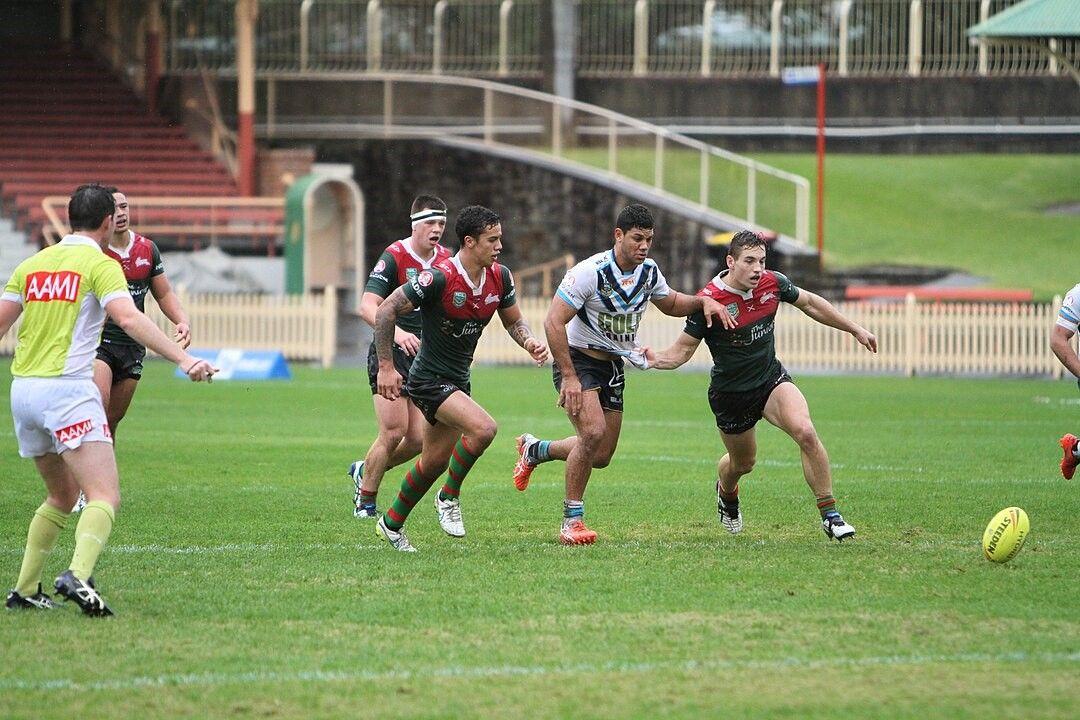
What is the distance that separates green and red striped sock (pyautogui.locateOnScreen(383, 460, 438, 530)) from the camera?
953 cm

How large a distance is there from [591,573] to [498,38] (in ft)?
110

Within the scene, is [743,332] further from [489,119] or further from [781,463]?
[489,119]

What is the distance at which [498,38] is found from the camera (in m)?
40.9

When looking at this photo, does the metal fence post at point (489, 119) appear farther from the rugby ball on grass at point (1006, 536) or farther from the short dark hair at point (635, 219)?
the rugby ball on grass at point (1006, 536)

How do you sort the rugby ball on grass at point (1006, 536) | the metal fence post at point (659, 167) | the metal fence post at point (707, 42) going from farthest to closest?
the metal fence post at point (707, 42)
the metal fence post at point (659, 167)
the rugby ball on grass at point (1006, 536)

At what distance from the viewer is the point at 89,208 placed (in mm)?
7598

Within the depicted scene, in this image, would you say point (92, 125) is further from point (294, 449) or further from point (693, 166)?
point (294, 449)

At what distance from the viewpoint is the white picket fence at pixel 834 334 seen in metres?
27.2

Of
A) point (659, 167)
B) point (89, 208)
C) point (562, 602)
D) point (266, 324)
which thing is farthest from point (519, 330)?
point (659, 167)

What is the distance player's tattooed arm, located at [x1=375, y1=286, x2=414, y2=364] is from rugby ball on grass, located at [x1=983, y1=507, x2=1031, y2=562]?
11.7ft

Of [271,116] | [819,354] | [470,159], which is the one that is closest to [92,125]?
[271,116]

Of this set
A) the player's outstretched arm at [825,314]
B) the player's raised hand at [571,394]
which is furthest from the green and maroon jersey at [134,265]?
the player's outstretched arm at [825,314]

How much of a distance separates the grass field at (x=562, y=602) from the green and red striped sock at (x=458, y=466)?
363 millimetres

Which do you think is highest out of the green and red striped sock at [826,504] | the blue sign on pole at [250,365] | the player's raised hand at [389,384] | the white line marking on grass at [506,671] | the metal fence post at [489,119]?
the metal fence post at [489,119]
